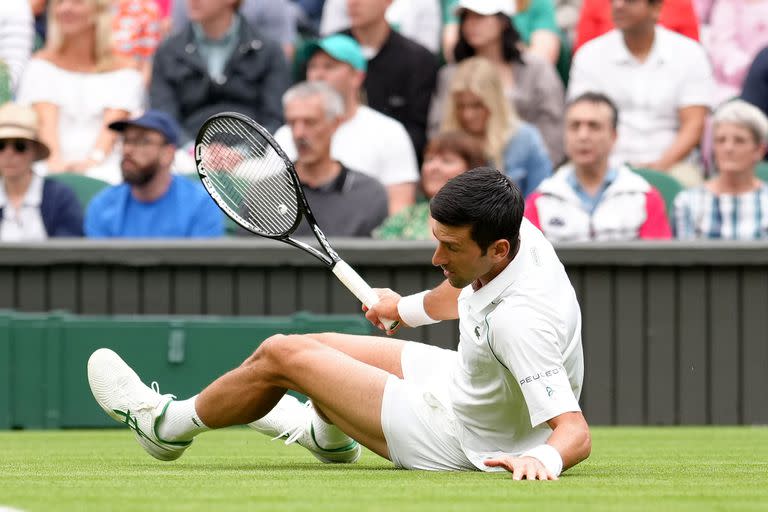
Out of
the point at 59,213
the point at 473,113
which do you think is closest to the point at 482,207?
the point at 473,113

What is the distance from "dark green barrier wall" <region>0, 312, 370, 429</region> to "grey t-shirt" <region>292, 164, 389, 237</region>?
3.72 feet

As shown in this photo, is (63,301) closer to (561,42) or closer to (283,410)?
(283,410)

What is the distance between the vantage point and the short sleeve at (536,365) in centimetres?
463

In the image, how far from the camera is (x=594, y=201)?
30.1 ft

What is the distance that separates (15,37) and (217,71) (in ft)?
5.67

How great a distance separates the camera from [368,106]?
35.9 feet

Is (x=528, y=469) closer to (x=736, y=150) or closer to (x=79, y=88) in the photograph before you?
(x=736, y=150)

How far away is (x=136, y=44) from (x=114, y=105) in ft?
2.81

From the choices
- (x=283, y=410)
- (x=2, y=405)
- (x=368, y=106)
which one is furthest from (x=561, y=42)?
(x=283, y=410)

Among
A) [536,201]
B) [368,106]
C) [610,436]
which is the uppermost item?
[368,106]

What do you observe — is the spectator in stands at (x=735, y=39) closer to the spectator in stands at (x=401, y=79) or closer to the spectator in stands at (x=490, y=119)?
the spectator in stands at (x=490, y=119)

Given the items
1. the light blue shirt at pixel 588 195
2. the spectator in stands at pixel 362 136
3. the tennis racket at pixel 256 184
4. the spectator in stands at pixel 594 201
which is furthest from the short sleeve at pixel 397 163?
the tennis racket at pixel 256 184

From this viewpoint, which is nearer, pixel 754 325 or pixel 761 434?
pixel 761 434

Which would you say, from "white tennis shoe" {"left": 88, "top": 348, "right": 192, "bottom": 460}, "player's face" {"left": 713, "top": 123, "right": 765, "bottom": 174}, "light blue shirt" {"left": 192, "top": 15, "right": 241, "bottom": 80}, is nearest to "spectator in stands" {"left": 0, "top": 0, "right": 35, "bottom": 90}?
"light blue shirt" {"left": 192, "top": 15, "right": 241, "bottom": 80}
